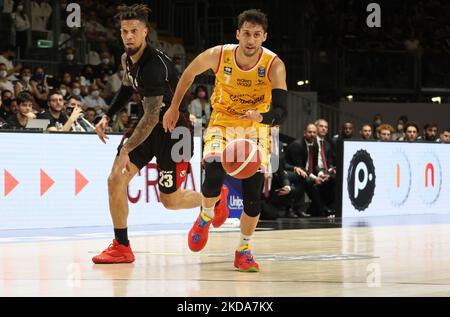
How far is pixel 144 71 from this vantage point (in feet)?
29.5

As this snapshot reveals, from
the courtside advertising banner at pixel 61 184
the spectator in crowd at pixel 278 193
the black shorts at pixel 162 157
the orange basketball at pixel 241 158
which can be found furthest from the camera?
the spectator in crowd at pixel 278 193

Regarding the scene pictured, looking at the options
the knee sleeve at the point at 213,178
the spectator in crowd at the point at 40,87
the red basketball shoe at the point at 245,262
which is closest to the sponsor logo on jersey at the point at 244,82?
the knee sleeve at the point at 213,178

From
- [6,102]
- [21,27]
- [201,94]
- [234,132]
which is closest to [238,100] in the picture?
[234,132]

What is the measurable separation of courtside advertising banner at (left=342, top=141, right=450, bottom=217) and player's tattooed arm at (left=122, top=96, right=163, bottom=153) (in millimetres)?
8405

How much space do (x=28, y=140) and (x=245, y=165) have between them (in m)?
6.02

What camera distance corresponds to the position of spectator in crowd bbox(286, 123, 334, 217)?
17328 mm

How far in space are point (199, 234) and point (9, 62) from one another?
11376 mm

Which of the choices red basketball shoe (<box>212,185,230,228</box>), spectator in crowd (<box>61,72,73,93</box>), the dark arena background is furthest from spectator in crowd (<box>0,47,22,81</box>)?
Result: red basketball shoe (<box>212,185,230,228</box>)

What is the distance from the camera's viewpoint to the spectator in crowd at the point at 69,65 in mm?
19812

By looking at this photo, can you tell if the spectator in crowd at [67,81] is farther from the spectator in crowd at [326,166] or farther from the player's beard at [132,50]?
the player's beard at [132,50]

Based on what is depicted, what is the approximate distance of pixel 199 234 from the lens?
8562 mm

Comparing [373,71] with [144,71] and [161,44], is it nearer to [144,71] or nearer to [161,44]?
[161,44]

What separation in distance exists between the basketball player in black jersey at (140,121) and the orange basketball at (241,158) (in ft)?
3.72

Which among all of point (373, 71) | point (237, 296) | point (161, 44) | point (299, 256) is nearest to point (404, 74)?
point (373, 71)
